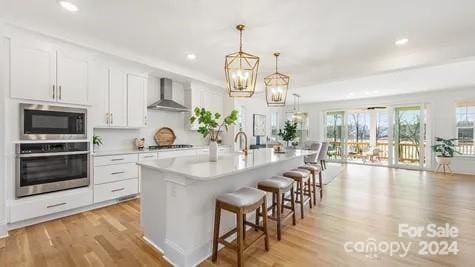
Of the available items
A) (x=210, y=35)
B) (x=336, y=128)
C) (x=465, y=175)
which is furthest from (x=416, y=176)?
(x=210, y=35)

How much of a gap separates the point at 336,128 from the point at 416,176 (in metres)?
3.56

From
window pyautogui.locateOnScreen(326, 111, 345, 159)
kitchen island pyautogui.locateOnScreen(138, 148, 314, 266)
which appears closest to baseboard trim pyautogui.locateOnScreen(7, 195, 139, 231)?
kitchen island pyautogui.locateOnScreen(138, 148, 314, 266)

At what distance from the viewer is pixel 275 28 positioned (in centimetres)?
296

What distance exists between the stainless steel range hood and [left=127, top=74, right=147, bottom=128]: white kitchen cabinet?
29 centimetres

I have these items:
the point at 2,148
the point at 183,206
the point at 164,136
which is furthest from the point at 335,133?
the point at 2,148

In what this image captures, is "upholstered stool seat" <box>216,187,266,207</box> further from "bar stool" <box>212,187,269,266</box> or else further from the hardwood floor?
the hardwood floor

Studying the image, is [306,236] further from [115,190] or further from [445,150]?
[445,150]

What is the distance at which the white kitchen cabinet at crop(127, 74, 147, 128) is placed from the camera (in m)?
4.19

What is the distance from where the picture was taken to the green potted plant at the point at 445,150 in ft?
21.7

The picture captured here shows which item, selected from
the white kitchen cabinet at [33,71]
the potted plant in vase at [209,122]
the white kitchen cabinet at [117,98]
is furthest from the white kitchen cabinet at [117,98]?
the potted plant in vase at [209,122]

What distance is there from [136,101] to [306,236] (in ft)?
12.2

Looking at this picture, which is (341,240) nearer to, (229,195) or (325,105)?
(229,195)

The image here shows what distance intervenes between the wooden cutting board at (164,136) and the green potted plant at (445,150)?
7767mm

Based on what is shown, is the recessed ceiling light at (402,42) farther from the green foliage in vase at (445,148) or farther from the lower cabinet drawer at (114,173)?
the green foliage in vase at (445,148)
